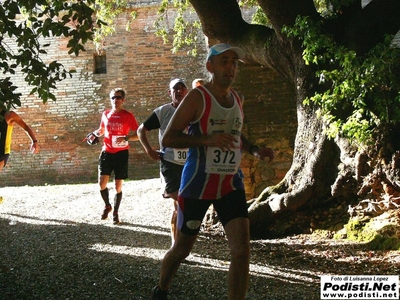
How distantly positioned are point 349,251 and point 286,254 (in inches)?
29.6

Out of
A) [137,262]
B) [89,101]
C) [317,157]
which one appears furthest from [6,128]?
[89,101]

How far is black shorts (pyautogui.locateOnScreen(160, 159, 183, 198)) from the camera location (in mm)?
6410

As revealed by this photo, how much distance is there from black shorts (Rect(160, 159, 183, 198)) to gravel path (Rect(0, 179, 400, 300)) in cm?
87

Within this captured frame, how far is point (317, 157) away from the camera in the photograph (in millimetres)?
7496

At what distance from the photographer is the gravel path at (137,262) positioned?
5.02 metres

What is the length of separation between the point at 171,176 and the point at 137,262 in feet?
3.54

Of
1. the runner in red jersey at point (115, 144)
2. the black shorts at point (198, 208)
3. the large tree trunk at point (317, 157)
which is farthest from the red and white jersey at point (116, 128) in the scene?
the black shorts at point (198, 208)

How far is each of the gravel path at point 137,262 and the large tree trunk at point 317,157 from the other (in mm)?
460

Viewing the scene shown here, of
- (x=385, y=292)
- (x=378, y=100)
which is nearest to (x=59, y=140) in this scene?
(x=378, y=100)

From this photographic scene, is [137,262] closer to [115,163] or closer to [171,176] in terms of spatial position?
[171,176]

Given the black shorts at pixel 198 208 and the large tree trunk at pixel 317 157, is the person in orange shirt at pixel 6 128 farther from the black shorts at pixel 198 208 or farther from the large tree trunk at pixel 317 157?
the black shorts at pixel 198 208

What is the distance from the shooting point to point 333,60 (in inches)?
261

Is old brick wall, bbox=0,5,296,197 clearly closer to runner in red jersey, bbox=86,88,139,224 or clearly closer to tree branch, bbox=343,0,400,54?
runner in red jersey, bbox=86,88,139,224

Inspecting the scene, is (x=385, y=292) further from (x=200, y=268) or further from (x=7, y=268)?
(x=7, y=268)
